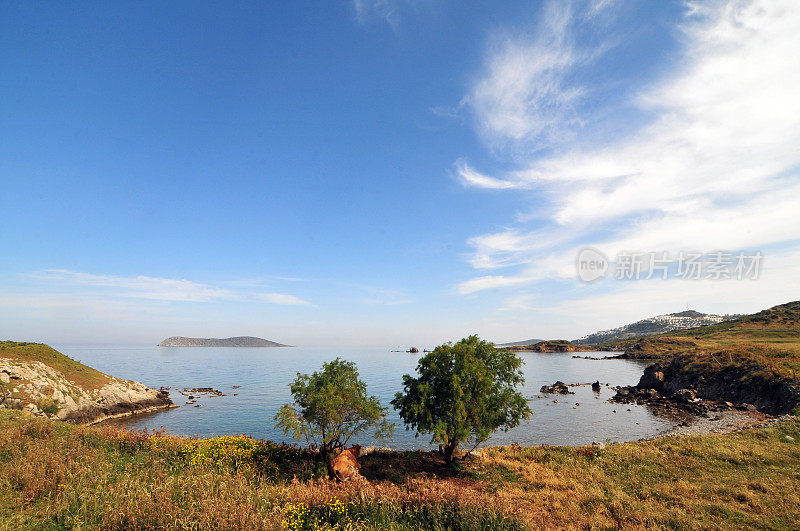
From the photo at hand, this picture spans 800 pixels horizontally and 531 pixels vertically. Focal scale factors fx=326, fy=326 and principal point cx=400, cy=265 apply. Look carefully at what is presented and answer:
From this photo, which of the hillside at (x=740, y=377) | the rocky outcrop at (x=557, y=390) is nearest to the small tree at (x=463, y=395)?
the hillside at (x=740, y=377)

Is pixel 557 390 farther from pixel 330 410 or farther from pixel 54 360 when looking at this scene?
pixel 54 360

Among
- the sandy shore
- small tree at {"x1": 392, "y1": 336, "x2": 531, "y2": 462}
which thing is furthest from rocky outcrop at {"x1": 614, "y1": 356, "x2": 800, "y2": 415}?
small tree at {"x1": 392, "y1": 336, "x2": 531, "y2": 462}

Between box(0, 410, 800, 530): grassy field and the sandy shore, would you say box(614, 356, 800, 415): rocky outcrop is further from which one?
box(0, 410, 800, 530): grassy field

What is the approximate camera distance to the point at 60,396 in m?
41.3

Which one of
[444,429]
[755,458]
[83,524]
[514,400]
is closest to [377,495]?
[83,524]

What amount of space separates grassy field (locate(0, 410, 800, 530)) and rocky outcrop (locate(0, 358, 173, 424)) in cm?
2194

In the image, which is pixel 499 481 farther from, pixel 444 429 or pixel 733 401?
pixel 733 401

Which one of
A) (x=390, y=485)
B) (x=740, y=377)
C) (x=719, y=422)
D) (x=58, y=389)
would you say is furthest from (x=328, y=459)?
(x=740, y=377)

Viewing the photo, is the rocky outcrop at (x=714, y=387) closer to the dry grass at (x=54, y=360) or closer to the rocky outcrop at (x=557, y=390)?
the rocky outcrop at (x=557, y=390)

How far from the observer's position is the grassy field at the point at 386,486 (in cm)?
872

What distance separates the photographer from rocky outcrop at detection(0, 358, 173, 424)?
122 ft

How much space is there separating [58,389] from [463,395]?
172 feet

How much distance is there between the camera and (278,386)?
82062 millimetres

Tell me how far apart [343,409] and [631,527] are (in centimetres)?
1493
